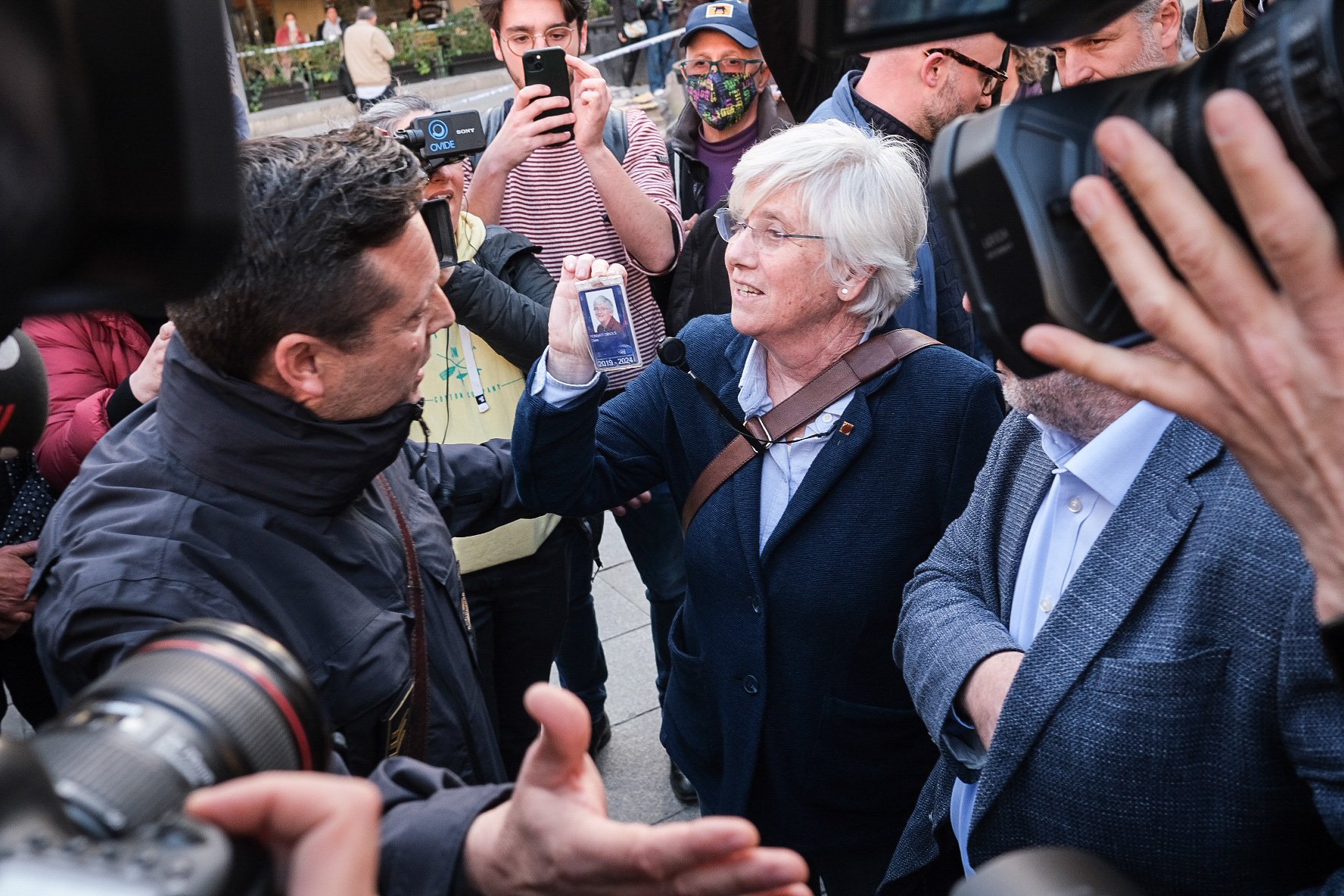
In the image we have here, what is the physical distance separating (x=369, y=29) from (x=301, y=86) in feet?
18.7

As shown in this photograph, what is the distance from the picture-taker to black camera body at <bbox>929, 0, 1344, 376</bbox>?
2.77 feet

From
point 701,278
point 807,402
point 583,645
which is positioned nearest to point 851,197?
point 807,402

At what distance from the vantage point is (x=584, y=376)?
7.14 feet

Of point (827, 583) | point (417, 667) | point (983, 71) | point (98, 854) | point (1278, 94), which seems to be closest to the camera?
point (98, 854)

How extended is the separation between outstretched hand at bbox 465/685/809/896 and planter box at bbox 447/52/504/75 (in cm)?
1871

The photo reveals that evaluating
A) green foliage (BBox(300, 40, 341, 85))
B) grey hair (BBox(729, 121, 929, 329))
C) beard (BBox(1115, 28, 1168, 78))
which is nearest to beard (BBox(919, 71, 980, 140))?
beard (BBox(1115, 28, 1168, 78))

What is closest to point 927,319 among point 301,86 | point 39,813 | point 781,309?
point 781,309

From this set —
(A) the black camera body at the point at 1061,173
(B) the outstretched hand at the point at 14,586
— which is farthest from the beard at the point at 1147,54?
(B) the outstretched hand at the point at 14,586

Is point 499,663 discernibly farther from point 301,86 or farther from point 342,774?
point 301,86

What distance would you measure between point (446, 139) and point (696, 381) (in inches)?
43.8

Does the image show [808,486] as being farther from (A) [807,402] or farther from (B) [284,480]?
(B) [284,480]

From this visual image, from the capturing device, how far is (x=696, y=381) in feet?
7.65

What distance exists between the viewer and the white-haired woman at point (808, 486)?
2.14 m

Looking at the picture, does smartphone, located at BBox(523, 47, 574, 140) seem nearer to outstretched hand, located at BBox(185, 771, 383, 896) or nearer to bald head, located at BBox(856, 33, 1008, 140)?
bald head, located at BBox(856, 33, 1008, 140)
